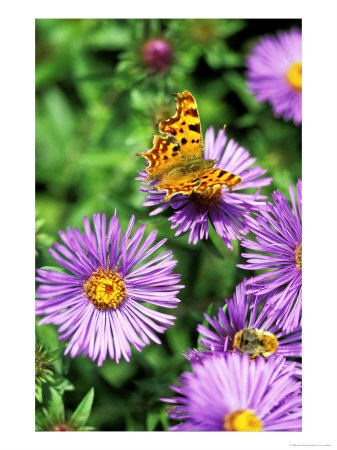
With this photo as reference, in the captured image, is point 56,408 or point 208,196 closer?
point 56,408

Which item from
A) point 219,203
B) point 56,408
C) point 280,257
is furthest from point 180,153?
point 56,408

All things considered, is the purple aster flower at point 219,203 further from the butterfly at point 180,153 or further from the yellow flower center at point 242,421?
the yellow flower center at point 242,421

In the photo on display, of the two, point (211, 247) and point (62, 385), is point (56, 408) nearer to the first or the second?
point (62, 385)
